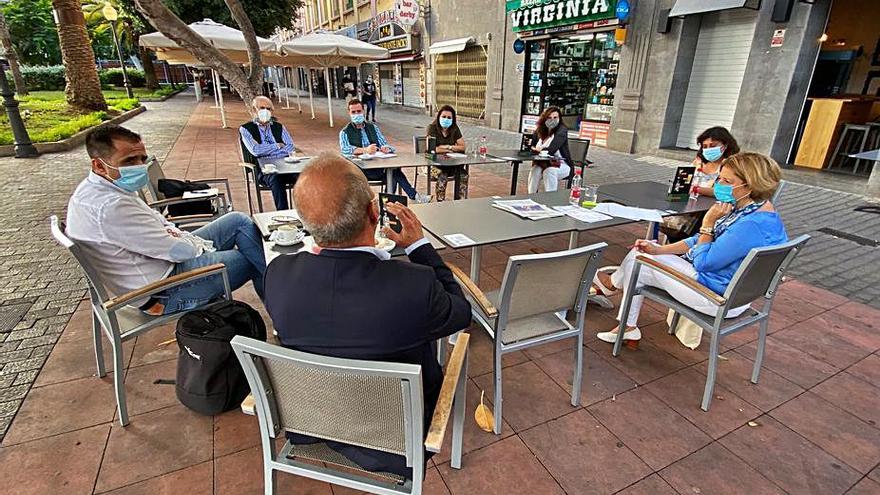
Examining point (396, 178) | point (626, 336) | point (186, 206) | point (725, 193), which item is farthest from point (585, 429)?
point (396, 178)

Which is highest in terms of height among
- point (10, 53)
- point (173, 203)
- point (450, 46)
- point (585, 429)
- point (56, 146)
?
point (450, 46)

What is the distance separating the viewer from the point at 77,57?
11.3 meters

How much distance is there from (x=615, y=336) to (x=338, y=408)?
2.07 metres

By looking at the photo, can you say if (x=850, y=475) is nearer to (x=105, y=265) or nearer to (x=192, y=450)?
(x=192, y=450)

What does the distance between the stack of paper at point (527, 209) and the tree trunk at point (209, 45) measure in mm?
7108

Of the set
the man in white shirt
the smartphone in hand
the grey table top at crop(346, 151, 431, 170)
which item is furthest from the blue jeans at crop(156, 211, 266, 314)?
the grey table top at crop(346, 151, 431, 170)

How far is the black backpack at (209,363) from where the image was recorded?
6.40ft

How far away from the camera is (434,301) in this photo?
3.84 feet

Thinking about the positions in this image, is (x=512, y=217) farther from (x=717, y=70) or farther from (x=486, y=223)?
(x=717, y=70)

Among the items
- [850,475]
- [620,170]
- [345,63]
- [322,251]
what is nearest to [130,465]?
[322,251]

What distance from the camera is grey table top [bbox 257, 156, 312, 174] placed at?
12.7 feet

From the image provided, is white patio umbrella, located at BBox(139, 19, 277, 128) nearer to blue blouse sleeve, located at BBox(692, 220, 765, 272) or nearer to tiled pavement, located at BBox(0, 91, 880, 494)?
tiled pavement, located at BBox(0, 91, 880, 494)

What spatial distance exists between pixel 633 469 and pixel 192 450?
1.88m

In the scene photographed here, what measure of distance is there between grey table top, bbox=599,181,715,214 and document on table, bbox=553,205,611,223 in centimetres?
40
